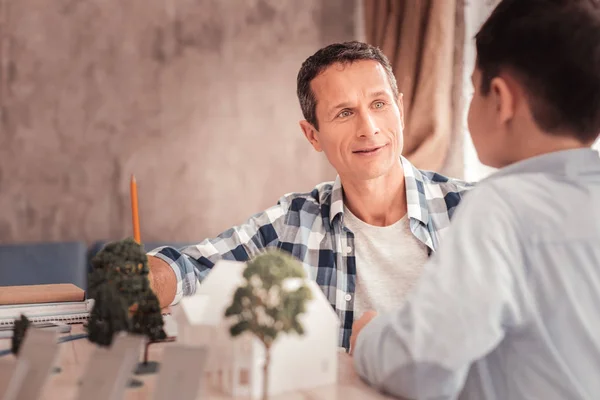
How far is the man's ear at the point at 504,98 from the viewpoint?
89 centimetres

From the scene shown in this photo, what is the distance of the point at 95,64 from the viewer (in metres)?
3.06

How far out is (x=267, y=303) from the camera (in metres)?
0.71

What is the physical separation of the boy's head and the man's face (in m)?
0.76

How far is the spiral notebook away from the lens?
4.17 ft

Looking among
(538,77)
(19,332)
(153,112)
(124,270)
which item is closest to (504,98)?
(538,77)

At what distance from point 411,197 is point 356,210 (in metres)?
0.15

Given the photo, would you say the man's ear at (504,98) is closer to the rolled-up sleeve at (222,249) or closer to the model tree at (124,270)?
the model tree at (124,270)

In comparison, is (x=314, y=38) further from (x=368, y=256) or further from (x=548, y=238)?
(x=548, y=238)

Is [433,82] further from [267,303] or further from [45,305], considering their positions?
[267,303]

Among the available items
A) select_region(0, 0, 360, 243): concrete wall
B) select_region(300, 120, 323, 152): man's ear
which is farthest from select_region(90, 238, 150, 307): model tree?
select_region(0, 0, 360, 243): concrete wall

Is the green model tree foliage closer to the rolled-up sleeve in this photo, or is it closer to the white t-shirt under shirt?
the rolled-up sleeve

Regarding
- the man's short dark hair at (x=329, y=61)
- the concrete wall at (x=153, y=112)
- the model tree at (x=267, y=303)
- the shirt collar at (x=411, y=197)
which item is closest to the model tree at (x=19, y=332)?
the model tree at (x=267, y=303)

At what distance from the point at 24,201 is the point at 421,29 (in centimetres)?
185

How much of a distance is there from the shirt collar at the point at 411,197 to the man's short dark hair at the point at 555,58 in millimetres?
748
